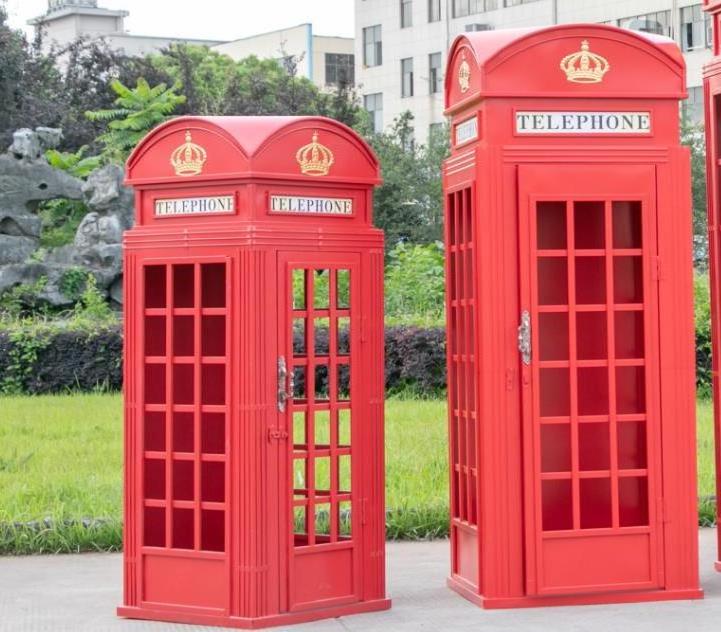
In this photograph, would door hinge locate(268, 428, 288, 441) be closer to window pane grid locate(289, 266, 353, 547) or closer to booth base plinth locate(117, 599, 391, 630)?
window pane grid locate(289, 266, 353, 547)

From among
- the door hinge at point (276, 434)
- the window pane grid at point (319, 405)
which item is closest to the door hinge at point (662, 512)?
the window pane grid at point (319, 405)

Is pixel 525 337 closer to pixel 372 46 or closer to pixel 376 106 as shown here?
pixel 376 106

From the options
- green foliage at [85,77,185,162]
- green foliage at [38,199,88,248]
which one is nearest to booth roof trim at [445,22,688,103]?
green foliage at [38,199,88,248]

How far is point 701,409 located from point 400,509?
7.15 m

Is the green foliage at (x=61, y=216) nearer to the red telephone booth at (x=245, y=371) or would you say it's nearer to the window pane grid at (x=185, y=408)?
the window pane grid at (x=185, y=408)

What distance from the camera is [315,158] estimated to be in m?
7.07

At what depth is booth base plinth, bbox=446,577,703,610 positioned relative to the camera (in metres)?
7.12

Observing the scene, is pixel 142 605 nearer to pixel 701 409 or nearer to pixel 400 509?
pixel 400 509

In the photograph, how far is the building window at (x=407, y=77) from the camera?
58.0m

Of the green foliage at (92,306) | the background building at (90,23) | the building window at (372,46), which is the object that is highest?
the background building at (90,23)

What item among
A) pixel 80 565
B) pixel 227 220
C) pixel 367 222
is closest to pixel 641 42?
pixel 367 222

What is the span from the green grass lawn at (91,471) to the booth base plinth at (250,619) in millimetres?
2341

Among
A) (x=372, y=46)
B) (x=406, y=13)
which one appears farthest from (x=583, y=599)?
(x=372, y=46)

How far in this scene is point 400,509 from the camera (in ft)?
32.7
